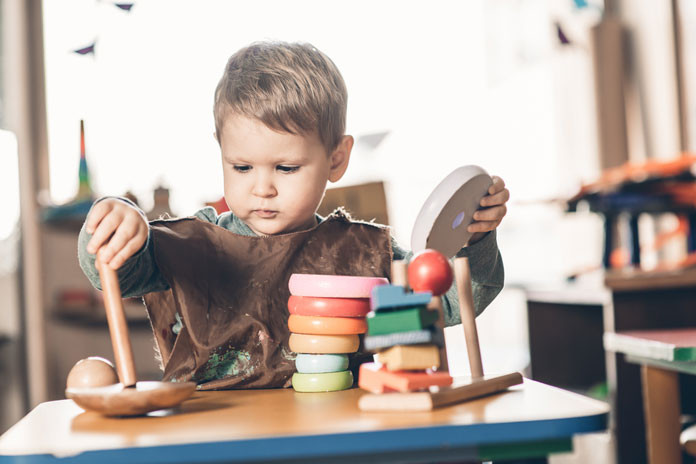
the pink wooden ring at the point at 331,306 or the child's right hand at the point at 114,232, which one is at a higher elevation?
the child's right hand at the point at 114,232

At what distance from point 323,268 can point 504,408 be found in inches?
14.3

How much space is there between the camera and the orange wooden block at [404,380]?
24.7 inches

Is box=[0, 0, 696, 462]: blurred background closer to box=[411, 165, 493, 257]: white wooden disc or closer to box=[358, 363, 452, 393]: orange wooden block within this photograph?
box=[411, 165, 493, 257]: white wooden disc

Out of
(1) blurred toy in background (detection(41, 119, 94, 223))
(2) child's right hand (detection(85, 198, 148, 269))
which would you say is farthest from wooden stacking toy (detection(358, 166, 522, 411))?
(1) blurred toy in background (detection(41, 119, 94, 223))

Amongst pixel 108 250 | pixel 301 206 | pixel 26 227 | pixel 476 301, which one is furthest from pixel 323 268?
pixel 26 227

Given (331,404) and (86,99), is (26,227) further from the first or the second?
(331,404)

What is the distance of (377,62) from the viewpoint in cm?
327

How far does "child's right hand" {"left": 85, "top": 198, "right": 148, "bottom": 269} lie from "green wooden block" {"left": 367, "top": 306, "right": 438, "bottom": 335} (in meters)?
0.24

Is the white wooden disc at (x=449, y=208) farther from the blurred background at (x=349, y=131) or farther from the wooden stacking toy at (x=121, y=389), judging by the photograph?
the blurred background at (x=349, y=131)

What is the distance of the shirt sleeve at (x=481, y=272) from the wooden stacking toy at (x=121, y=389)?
0.37 meters

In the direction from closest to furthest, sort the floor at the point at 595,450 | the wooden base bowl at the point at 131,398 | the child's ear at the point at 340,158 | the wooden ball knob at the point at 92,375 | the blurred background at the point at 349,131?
1. the wooden base bowl at the point at 131,398
2. the wooden ball knob at the point at 92,375
3. the child's ear at the point at 340,158
4. the floor at the point at 595,450
5. the blurred background at the point at 349,131

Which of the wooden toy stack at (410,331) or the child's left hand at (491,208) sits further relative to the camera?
the child's left hand at (491,208)

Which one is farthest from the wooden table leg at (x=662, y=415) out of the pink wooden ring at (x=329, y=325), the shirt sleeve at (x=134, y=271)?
the shirt sleeve at (x=134, y=271)

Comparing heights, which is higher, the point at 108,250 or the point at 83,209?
the point at 83,209
